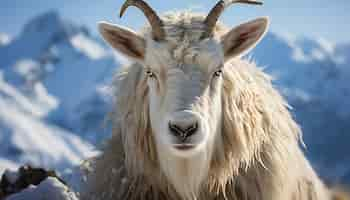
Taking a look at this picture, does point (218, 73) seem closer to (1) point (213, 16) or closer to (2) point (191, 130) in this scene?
(1) point (213, 16)

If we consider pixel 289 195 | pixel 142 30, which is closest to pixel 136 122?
pixel 142 30

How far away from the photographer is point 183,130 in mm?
5418

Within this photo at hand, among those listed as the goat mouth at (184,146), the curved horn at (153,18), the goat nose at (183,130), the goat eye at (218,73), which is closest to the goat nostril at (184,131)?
the goat nose at (183,130)

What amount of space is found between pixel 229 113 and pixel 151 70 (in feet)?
3.27

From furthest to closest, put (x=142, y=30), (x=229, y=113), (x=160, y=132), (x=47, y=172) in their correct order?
(x=47, y=172) < (x=142, y=30) < (x=229, y=113) < (x=160, y=132)

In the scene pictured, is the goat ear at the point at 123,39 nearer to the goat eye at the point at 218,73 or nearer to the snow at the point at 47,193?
the goat eye at the point at 218,73

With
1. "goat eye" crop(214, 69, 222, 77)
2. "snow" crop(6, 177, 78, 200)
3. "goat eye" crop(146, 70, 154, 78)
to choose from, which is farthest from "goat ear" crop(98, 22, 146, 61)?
"snow" crop(6, 177, 78, 200)

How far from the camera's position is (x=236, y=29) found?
21.6ft

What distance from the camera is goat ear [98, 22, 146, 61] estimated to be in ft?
21.4

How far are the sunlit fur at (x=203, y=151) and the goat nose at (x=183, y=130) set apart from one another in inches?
22.0

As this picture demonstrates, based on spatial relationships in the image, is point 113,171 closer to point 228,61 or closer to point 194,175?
point 194,175

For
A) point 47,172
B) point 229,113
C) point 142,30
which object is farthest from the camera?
point 47,172

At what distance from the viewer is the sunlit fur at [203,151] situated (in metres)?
6.27

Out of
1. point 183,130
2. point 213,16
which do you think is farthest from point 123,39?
point 183,130
